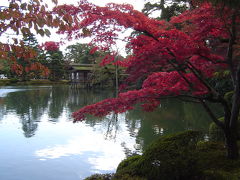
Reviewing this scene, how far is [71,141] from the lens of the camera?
7.13 metres

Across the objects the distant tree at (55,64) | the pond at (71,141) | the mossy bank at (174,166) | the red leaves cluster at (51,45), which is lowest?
the pond at (71,141)

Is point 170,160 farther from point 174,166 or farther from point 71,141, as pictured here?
point 71,141

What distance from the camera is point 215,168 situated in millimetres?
3400

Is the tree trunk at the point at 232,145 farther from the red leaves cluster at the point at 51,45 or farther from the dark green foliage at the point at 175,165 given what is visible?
the red leaves cluster at the point at 51,45

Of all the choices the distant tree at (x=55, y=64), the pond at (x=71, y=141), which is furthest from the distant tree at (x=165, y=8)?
the distant tree at (x=55, y=64)

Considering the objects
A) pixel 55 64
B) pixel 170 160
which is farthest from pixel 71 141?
pixel 55 64

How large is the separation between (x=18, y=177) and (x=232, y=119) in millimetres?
4189

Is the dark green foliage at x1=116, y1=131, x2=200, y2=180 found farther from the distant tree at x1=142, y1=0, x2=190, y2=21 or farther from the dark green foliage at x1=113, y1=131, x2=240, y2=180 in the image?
the distant tree at x1=142, y1=0, x2=190, y2=21

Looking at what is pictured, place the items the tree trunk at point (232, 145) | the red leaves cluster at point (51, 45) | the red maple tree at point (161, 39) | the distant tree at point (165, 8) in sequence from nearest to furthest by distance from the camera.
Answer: the red maple tree at point (161, 39)
the tree trunk at point (232, 145)
the red leaves cluster at point (51, 45)
the distant tree at point (165, 8)

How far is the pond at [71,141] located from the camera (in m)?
5.09

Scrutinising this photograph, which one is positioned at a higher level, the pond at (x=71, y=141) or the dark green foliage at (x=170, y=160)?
the dark green foliage at (x=170, y=160)

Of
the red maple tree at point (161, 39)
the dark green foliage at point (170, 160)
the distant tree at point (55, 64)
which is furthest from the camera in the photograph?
the distant tree at point (55, 64)

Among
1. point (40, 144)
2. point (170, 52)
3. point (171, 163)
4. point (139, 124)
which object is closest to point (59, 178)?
point (40, 144)

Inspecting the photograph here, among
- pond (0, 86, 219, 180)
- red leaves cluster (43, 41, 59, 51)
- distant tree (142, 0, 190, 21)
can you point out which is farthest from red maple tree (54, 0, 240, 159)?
distant tree (142, 0, 190, 21)
